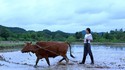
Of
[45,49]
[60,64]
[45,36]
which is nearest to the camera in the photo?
[45,49]

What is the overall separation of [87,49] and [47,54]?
8.42 feet

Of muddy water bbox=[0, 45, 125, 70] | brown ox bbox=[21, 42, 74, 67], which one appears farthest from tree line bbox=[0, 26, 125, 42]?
brown ox bbox=[21, 42, 74, 67]

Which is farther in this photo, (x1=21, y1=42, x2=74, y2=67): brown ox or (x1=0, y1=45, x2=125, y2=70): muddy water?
(x1=21, y1=42, x2=74, y2=67): brown ox

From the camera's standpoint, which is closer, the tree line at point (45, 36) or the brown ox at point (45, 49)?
the brown ox at point (45, 49)

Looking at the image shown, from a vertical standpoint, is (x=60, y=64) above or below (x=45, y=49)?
below

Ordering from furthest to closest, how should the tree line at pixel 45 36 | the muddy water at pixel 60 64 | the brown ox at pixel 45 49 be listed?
the tree line at pixel 45 36 < the brown ox at pixel 45 49 < the muddy water at pixel 60 64

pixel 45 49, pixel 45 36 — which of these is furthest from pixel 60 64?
pixel 45 36

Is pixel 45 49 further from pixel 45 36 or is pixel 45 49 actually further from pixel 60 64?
pixel 45 36

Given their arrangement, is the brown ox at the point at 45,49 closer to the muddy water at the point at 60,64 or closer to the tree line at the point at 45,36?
the muddy water at the point at 60,64

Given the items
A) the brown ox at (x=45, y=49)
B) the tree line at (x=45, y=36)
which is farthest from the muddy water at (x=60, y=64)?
the tree line at (x=45, y=36)

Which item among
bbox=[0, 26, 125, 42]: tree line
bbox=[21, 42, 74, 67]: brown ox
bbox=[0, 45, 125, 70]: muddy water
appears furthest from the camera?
bbox=[0, 26, 125, 42]: tree line

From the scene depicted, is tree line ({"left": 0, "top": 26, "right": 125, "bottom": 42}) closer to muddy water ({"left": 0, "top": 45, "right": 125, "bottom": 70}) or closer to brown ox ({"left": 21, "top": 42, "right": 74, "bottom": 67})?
muddy water ({"left": 0, "top": 45, "right": 125, "bottom": 70})

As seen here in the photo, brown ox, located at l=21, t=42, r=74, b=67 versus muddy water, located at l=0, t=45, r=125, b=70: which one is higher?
brown ox, located at l=21, t=42, r=74, b=67

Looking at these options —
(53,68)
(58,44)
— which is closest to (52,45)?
(58,44)
